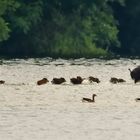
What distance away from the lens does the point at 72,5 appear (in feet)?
245

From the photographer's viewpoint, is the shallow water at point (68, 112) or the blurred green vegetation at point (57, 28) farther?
the blurred green vegetation at point (57, 28)

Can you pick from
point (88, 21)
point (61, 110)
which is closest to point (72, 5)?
point (88, 21)

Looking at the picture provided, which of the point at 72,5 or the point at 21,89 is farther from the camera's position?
the point at 72,5

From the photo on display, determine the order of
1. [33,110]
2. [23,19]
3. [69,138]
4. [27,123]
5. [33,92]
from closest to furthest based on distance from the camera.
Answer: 1. [69,138]
2. [27,123]
3. [33,110]
4. [33,92]
5. [23,19]

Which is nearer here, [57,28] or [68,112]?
[68,112]

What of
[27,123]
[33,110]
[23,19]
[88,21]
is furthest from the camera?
[88,21]

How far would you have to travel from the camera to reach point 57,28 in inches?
2852

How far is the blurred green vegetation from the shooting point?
70312 mm

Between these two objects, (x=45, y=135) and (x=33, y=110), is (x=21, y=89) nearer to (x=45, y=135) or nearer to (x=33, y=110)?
(x=33, y=110)

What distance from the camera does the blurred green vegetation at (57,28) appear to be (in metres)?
70.3

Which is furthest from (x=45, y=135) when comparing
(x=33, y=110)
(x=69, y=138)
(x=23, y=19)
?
(x=23, y=19)

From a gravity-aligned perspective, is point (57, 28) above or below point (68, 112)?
above

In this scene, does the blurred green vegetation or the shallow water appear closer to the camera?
the shallow water

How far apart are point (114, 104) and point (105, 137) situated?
6.88 meters
